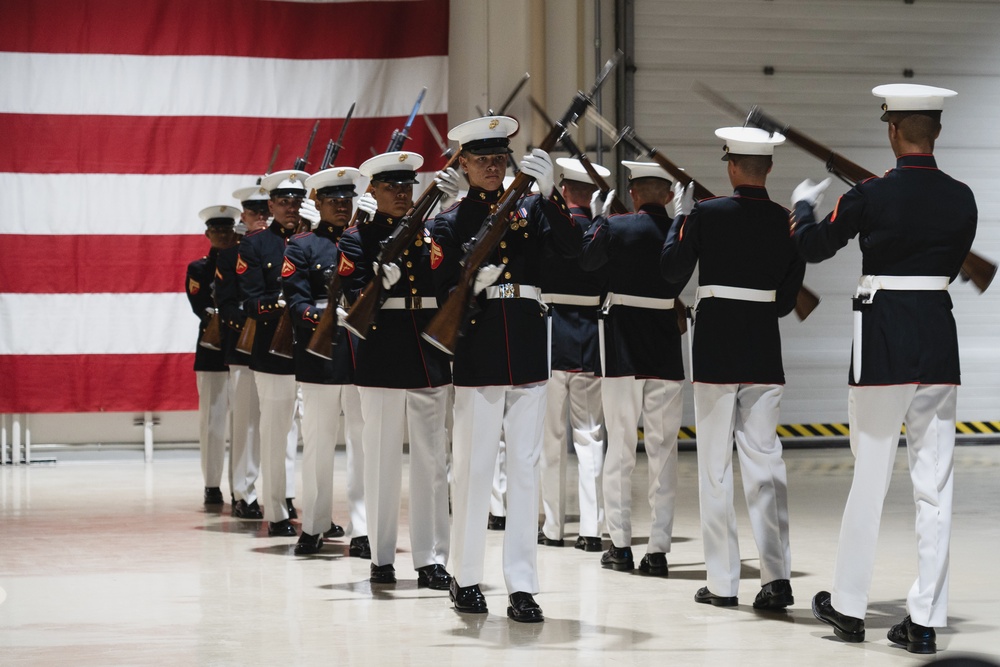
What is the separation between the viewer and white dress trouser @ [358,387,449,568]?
18.4 feet

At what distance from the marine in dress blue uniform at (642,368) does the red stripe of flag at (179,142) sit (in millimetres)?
5152

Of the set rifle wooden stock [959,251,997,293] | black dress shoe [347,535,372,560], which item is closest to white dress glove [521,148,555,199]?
rifle wooden stock [959,251,997,293]

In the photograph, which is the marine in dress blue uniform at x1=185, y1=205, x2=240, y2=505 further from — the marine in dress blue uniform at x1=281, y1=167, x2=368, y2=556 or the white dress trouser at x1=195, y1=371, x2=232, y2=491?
the marine in dress blue uniform at x1=281, y1=167, x2=368, y2=556

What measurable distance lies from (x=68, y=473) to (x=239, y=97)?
3630mm

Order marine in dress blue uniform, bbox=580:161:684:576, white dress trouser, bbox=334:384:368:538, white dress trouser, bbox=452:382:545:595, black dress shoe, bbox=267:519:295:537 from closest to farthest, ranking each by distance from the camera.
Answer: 1. white dress trouser, bbox=452:382:545:595
2. marine in dress blue uniform, bbox=580:161:684:576
3. white dress trouser, bbox=334:384:368:538
4. black dress shoe, bbox=267:519:295:537

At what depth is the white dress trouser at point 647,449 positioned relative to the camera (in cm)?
592

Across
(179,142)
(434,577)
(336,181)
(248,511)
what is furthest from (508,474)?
(179,142)

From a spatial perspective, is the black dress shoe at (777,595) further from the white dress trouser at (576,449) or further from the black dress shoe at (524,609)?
the white dress trouser at (576,449)

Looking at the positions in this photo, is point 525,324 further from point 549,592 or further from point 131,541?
point 131,541

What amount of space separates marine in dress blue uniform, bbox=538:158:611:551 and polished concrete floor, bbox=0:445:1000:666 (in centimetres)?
42

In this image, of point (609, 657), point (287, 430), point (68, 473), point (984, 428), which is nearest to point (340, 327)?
point (287, 430)

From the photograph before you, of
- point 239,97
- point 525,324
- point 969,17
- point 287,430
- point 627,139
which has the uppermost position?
point 969,17

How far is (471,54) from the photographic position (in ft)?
37.3

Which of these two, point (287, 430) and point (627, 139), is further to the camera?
point (287, 430)
